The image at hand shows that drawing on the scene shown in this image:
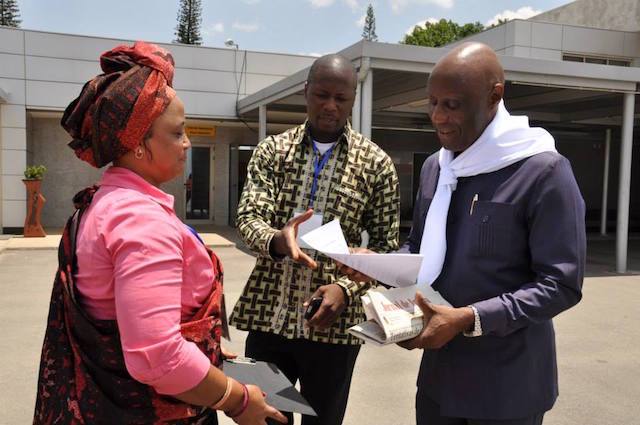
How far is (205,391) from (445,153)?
1.23 meters

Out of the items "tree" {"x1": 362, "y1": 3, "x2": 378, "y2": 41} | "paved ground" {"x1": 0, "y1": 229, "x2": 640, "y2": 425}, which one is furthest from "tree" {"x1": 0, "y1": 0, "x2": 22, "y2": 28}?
"paved ground" {"x1": 0, "y1": 229, "x2": 640, "y2": 425}

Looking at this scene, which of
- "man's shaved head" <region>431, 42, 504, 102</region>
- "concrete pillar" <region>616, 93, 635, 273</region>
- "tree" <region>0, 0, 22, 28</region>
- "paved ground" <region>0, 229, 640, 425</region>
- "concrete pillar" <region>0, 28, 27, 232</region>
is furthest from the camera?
"tree" <region>0, 0, 22, 28</region>

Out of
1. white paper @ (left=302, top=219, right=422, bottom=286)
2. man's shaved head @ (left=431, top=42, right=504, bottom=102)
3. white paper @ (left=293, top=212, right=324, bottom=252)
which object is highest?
man's shaved head @ (left=431, top=42, right=504, bottom=102)

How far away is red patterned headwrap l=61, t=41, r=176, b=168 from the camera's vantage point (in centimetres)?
139

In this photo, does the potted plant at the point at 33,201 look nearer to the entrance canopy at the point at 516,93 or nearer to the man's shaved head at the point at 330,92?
the entrance canopy at the point at 516,93

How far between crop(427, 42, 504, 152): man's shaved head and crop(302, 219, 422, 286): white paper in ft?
1.52

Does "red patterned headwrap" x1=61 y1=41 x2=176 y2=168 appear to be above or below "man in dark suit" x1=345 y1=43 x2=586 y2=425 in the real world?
above

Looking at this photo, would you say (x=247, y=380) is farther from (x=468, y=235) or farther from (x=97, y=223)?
(x=468, y=235)

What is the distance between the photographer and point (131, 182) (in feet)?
4.72

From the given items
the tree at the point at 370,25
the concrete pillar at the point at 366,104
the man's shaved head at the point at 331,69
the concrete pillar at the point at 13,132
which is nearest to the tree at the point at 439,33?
the tree at the point at 370,25

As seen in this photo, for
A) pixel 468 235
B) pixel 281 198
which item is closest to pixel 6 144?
pixel 281 198

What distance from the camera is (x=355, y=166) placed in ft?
8.23

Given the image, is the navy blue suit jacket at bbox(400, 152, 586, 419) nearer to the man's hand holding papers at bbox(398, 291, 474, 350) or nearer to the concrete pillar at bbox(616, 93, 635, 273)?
the man's hand holding papers at bbox(398, 291, 474, 350)

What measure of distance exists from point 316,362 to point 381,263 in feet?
2.84
